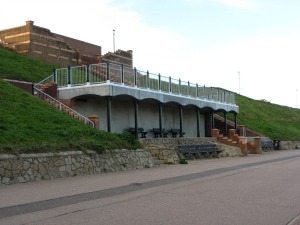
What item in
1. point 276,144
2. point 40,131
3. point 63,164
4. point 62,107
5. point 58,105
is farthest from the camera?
point 276,144

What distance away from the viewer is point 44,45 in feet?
124

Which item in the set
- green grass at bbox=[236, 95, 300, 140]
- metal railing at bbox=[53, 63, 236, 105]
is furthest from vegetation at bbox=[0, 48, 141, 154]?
green grass at bbox=[236, 95, 300, 140]

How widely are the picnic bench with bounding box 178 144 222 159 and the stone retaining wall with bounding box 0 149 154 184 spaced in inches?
253

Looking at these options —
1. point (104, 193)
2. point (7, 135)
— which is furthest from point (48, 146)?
point (104, 193)

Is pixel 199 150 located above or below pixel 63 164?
above

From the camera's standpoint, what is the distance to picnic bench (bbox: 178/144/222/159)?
82.4 ft

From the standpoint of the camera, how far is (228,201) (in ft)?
32.0

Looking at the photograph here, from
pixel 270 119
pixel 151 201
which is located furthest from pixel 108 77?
pixel 270 119

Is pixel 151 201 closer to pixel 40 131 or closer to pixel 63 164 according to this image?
pixel 63 164

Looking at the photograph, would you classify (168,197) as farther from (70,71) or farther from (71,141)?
(70,71)

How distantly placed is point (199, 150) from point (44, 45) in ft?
62.0

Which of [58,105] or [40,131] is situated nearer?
[40,131]

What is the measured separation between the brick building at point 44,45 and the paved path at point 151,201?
979 inches

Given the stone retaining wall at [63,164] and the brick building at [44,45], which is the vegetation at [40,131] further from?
the brick building at [44,45]
